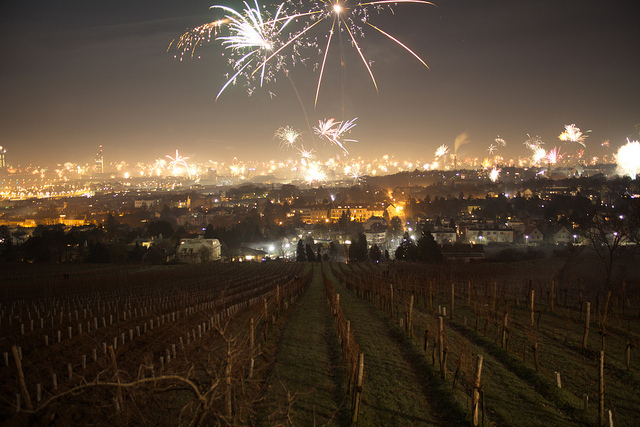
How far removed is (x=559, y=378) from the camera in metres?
6.39

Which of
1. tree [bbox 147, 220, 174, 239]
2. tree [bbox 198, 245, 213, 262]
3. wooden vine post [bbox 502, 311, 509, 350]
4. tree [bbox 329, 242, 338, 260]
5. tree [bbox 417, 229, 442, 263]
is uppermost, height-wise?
wooden vine post [bbox 502, 311, 509, 350]

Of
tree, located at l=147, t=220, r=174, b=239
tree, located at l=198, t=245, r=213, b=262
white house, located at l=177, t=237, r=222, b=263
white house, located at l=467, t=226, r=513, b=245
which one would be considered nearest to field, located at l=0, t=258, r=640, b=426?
tree, located at l=198, t=245, r=213, b=262

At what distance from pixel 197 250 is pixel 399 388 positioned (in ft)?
141

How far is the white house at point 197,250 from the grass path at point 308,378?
3503cm

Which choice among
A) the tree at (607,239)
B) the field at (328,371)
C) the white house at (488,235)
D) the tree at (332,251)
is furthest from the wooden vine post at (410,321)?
the white house at (488,235)

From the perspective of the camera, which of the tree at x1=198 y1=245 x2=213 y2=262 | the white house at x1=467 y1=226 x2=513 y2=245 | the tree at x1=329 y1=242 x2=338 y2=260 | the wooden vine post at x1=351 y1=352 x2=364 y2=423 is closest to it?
the wooden vine post at x1=351 y1=352 x2=364 y2=423

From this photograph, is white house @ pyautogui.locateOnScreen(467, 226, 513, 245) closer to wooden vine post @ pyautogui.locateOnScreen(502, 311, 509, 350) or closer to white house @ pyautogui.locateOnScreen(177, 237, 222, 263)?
white house @ pyautogui.locateOnScreen(177, 237, 222, 263)

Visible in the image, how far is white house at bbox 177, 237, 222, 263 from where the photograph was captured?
45469mm

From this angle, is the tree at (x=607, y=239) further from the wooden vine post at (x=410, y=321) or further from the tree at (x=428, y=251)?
the tree at (x=428, y=251)

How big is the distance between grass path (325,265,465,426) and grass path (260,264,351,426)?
51 centimetres

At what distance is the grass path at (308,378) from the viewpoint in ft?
17.6

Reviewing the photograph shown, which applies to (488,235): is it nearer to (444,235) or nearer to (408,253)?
(444,235)

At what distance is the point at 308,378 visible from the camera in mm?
7070

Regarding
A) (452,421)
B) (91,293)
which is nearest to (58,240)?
(91,293)
